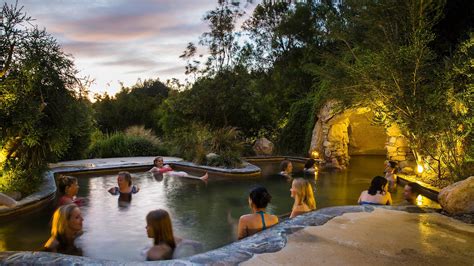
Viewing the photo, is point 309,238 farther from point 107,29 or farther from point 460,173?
point 107,29

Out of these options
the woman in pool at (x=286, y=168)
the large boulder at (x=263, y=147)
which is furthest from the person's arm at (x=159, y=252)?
the large boulder at (x=263, y=147)

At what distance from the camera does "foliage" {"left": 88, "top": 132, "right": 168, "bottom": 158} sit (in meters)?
16.2

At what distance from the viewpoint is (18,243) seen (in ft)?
18.8

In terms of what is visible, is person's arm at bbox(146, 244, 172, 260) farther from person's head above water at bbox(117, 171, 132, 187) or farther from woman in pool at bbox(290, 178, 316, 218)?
person's head above water at bbox(117, 171, 132, 187)

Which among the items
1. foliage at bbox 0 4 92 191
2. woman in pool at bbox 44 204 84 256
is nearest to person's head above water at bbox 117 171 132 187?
foliage at bbox 0 4 92 191

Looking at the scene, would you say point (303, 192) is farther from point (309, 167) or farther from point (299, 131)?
point (299, 131)

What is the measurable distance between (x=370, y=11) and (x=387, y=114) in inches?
107

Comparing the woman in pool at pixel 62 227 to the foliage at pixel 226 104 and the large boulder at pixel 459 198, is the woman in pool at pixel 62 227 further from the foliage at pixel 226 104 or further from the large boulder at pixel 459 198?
the foliage at pixel 226 104

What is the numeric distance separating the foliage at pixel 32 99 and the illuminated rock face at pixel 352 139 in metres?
8.08

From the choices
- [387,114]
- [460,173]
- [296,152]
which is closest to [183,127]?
[296,152]

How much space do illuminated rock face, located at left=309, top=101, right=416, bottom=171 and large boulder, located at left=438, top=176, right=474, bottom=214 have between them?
4863mm

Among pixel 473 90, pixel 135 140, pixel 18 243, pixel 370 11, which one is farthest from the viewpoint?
pixel 135 140

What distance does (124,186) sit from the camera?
345 inches

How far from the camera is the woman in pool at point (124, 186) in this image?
8633 mm
